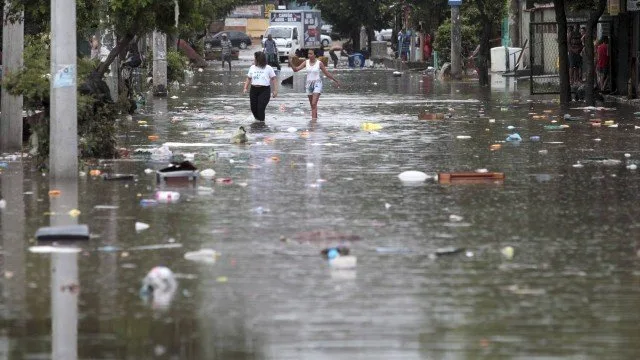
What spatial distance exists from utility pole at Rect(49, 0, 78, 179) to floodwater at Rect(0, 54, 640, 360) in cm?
26

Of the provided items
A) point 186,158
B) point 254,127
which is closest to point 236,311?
point 186,158

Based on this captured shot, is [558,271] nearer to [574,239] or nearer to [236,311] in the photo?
[574,239]

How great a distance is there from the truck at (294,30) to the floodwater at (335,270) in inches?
2160

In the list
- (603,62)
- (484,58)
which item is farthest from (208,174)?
(484,58)

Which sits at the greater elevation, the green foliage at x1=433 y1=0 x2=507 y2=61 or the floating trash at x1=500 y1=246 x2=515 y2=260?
the green foliage at x1=433 y1=0 x2=507 y2=61

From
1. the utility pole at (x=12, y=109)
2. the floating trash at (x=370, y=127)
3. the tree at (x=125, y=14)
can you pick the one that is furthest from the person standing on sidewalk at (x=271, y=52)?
the utility pole at (x=12, y=109)

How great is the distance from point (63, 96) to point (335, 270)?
6234 mm

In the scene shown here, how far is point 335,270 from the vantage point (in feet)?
31.2

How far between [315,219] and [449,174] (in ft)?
11.6

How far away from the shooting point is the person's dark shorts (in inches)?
1430

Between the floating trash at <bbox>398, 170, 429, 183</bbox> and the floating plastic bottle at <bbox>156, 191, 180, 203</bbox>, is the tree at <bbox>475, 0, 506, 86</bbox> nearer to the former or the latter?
the floating trash at <bbox>398, 170, 429, 183</bbox>

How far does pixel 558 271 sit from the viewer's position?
941 centimetres

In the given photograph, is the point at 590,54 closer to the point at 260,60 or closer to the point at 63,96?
the point at 260,60

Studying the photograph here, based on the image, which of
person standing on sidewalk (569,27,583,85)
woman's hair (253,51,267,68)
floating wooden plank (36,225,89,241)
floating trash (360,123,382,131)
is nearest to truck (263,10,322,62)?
person standing on sidewalk (569,27,583,85)
